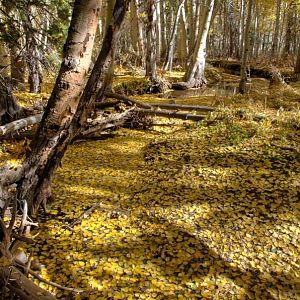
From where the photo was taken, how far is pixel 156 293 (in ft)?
11.1

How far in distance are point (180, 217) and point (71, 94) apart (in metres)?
2.32

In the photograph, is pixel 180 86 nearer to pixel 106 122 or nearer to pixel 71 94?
pixel 106 122

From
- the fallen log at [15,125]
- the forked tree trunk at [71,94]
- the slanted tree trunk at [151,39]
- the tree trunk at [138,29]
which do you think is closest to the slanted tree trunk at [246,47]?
the slanted tree trunk at [151,39]

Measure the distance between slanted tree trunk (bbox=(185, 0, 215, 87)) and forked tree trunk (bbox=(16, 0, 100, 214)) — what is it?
10.0 m

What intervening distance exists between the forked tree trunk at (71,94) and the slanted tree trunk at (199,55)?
32.3ft

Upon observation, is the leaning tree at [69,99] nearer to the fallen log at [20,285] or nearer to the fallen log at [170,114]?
the fallen log at [20,285]

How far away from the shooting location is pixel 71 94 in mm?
3955

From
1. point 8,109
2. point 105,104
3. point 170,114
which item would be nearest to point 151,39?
point 105,104

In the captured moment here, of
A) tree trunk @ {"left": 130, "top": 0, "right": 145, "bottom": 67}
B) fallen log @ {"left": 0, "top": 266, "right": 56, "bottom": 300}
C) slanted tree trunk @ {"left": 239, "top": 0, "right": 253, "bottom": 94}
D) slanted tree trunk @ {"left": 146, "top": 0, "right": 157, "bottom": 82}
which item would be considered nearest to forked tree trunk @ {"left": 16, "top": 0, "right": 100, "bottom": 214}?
fallen log @ {"left": 0, "top": 266, "right": 56, "bottom": 300}

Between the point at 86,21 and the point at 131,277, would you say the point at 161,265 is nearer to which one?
the point at 131,277

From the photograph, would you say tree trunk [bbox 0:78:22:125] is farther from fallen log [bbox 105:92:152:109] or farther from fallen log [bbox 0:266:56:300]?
fallen log [bbox 0:266:56:300]

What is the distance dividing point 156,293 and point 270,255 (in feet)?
5.16

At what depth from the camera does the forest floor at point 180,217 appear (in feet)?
11.7

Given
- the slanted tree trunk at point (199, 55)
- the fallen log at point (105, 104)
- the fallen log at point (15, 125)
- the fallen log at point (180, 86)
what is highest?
the slanted tree trunk at point (199, 55)
